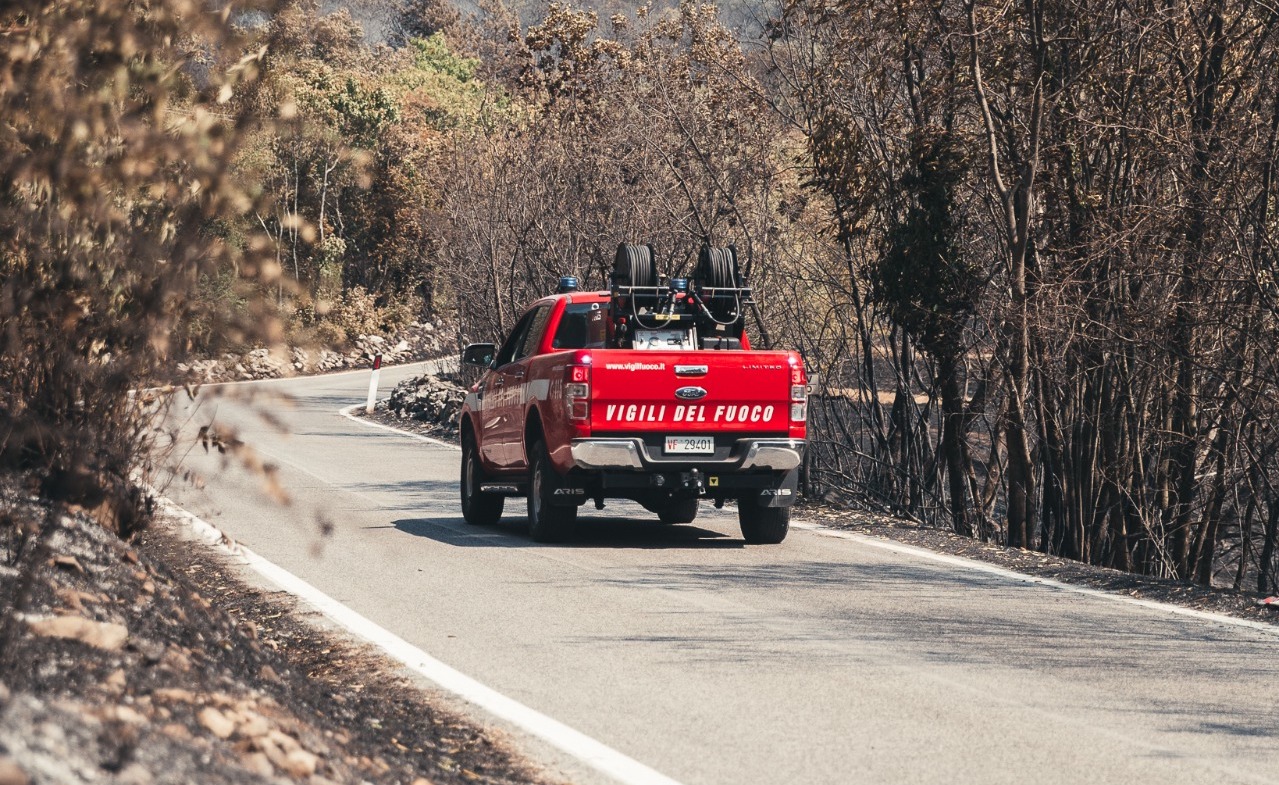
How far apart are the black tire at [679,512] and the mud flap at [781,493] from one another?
2152 mm

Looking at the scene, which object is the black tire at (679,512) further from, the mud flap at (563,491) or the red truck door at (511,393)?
the mud flap at (563,491)

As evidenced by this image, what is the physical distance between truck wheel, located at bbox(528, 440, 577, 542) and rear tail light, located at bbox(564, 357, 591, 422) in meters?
0.58

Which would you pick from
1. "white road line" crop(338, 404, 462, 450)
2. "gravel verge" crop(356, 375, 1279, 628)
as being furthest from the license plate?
"white road line" crop(338, 404, 462, 450)

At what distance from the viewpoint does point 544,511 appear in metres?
13.4

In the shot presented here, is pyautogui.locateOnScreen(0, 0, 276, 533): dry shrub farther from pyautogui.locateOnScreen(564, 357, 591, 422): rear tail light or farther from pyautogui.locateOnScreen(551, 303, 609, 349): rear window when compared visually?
pyautogui.locateOnScreen(551, 303, 609, 349): rear window

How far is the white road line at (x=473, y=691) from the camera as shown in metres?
6.18

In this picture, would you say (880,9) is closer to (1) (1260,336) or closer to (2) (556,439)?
(1) (1260,336)

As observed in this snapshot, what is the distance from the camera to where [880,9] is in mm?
17609

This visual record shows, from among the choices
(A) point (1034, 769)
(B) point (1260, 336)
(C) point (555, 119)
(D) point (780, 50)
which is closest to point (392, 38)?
(C) point (555, 119)

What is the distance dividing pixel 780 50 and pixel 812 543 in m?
9.72

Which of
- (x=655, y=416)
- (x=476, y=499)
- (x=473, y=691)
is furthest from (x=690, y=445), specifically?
(x=473, y=691)

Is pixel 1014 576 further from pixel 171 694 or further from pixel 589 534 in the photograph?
pixel 171 694

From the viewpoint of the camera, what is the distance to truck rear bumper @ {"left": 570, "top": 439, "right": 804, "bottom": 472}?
12.8 m

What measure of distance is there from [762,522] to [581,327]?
8.10 feet
